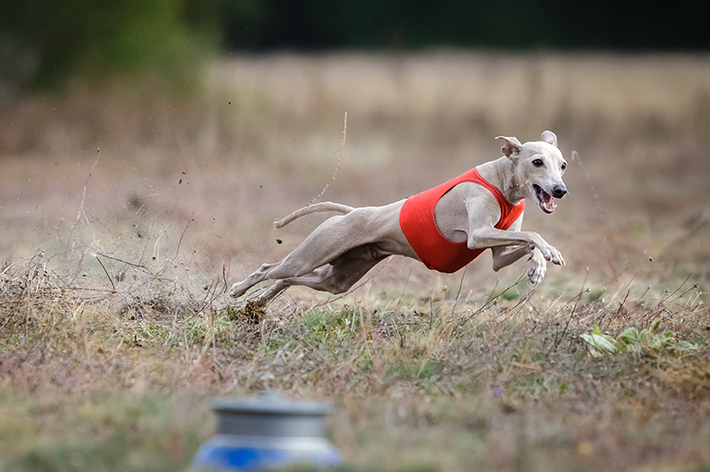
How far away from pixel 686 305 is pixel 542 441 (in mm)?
3665

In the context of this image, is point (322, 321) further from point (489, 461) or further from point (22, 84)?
point (22, 84)

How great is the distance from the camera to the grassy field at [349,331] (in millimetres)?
4438

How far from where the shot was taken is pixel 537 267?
6.24 m

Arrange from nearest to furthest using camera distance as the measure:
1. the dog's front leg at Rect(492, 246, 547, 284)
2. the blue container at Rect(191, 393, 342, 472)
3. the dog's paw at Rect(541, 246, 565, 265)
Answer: the blue container at Rect(191, 393, 342, 472) → the dog's paw at Rect(541, 246, 565, 265) → the dog's front leg at Rect(492, 246, 547, 284)

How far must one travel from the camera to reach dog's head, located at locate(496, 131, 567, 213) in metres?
6.25

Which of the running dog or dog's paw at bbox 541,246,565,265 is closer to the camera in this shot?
dog's paw at bbox 541,246,565,265

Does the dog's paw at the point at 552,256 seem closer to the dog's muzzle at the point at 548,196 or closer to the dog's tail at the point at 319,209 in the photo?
the dog's muzzle at the point at 548,196

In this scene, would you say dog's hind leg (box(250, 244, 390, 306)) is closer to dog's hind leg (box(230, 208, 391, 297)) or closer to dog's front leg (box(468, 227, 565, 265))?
dog's hind leg (box(230, 208, 391, 297))

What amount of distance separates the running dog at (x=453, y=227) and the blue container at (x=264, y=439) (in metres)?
2.80

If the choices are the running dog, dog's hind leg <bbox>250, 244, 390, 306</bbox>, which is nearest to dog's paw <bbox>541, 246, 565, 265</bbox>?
the running dog

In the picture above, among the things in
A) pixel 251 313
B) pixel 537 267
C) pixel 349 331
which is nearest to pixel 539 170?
pixel 537 267

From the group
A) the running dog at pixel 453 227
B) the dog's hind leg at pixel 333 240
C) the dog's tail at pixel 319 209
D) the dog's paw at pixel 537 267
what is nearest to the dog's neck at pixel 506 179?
the running dog at pixel 453 227

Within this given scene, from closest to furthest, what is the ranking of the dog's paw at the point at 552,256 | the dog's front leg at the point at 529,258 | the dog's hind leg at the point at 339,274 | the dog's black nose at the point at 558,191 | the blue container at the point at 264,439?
the blue container at the point at 264,439
the dog's paw at the point at 552,256
the dog's black nose at the point at 558,191
the dog's front leg at the point at 529,258
the dog's hind leg at the point at 339,274

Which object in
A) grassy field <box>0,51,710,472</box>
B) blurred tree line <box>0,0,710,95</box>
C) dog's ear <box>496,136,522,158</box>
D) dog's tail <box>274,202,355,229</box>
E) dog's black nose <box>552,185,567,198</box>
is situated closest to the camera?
grassy field <box>0,51,710,472</box>
